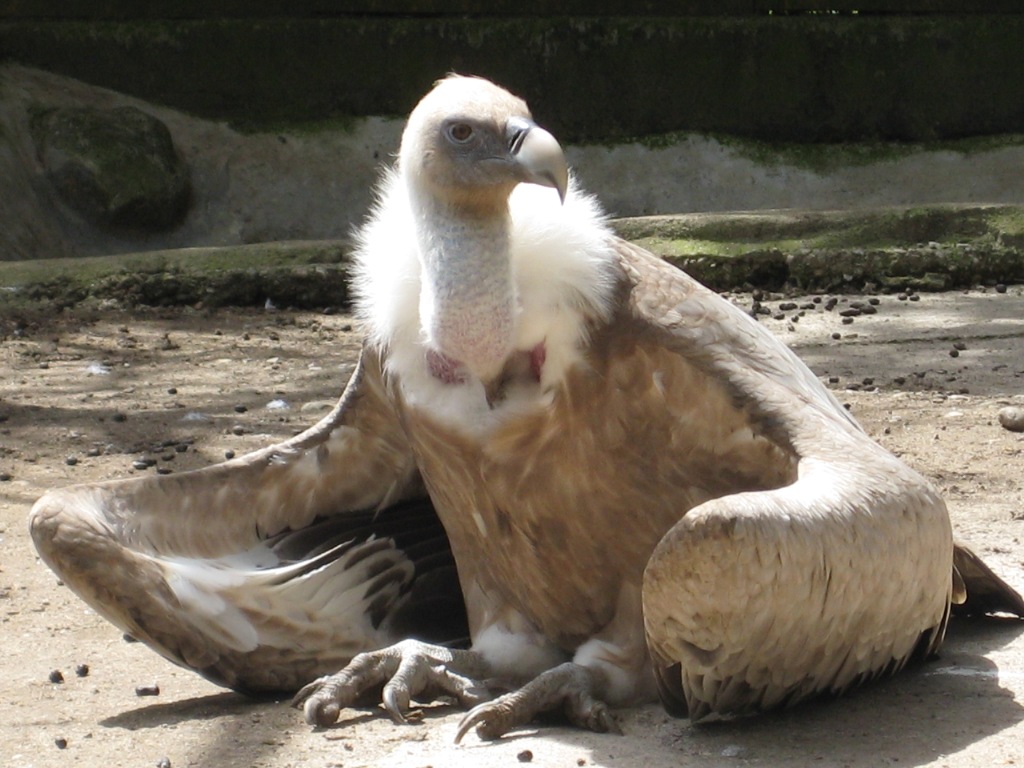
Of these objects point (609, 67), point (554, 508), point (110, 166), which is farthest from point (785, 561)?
point (609, 67)

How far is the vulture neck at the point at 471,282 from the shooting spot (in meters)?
3.04

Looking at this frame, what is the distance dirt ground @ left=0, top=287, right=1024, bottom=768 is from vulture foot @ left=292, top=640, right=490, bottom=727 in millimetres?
47

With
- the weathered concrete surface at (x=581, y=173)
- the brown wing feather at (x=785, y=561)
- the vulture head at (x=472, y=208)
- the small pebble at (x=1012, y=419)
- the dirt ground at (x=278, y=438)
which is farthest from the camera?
the weathered concrete surface at (x=581, y=173)

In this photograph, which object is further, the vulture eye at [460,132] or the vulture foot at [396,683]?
the vulture foot at [396,683]

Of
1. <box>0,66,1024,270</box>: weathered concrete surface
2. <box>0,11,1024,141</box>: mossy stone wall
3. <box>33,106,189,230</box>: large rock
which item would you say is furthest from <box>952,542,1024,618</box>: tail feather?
<box>0,11,1024,141</box>: mossy stone wall

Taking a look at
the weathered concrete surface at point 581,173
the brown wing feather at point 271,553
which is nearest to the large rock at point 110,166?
the weathered concrete surface at point 581,173

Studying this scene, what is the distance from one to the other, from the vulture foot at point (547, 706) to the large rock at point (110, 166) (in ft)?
23.3

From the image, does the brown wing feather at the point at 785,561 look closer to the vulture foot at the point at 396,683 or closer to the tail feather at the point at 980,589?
the tail feather at the point at 980,589

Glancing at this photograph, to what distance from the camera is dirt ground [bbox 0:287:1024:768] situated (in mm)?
2895

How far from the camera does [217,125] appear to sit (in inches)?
409

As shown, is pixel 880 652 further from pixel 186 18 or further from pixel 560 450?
pixel 186 18

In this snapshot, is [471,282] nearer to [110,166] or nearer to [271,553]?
[271,553]

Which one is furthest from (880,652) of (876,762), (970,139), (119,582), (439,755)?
(970,139)

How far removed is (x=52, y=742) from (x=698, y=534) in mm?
1332
